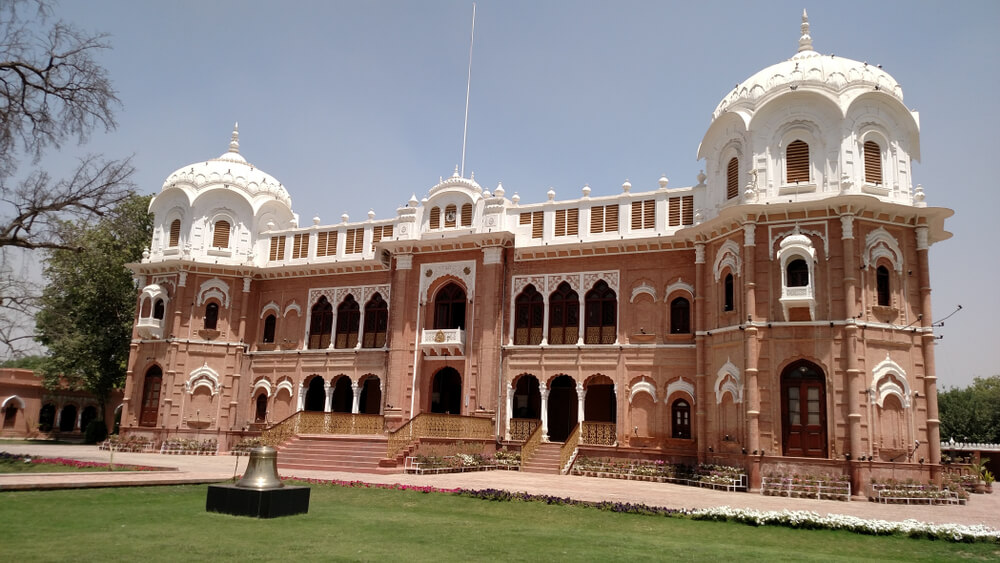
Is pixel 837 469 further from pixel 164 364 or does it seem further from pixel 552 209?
pixel 164 364

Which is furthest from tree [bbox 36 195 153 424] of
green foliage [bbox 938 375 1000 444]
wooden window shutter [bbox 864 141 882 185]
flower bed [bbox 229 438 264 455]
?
green foliage [bbox 938 375 1000 444]

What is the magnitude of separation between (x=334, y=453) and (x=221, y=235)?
42.3 feet

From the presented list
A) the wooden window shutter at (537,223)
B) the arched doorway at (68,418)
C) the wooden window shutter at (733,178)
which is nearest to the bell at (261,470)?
the wooden window shutter at (733,178)

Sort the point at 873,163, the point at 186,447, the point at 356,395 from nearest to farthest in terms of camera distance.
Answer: the point at 873,163
the point at 186,447
the point at 356,395

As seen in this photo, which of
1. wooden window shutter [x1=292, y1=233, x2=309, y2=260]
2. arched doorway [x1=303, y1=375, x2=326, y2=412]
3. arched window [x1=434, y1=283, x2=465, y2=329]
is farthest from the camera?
wooden window shutter [x1=292, y1=233, x2=309, y2=260]

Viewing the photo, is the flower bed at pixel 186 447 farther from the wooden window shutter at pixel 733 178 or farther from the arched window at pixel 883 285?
the arched window at pixel 883 285

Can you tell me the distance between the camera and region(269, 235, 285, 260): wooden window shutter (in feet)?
106

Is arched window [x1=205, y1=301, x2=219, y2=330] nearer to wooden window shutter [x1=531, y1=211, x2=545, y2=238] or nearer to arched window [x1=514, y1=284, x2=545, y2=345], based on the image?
arched window [x1=514, y1=284, x2=545, y2=345]

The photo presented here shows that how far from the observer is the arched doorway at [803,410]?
20.3 meters

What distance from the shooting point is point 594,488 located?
1877cm

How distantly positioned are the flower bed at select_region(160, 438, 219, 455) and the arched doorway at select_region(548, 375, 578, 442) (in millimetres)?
12762

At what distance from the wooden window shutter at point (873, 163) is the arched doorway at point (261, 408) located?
23.3m

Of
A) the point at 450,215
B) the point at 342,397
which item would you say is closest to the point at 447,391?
the point at 342,397

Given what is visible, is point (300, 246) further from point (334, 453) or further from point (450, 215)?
point (334, 453)
